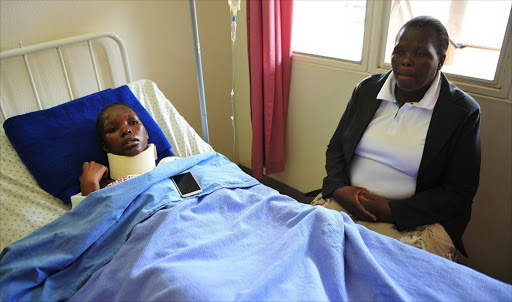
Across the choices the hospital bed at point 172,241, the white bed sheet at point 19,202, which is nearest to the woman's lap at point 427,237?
the hospital bed at point 172,241

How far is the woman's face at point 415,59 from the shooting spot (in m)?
1.21

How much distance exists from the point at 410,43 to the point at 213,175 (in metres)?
0.85

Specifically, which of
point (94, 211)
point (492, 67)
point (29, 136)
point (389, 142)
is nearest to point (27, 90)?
point (29, 136)

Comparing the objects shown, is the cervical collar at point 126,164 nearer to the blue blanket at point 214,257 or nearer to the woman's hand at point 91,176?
the woman's hand at point 91,176

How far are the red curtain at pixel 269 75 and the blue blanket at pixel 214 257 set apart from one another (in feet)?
3.13

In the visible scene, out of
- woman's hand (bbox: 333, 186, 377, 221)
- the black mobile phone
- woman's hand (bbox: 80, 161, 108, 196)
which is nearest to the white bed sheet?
woman's hand (bbox: 80, 161, 108, 196)

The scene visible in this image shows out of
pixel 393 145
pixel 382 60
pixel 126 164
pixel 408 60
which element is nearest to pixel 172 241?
pixel 126 164

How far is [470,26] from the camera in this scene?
160cm

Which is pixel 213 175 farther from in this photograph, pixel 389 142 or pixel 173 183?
pixel 389 142

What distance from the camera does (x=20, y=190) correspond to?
4.25 feet

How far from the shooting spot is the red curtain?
192 centimetres

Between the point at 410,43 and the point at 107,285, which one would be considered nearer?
the point at 107,285

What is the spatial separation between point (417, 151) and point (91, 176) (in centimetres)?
121

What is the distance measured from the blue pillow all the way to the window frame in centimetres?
103
